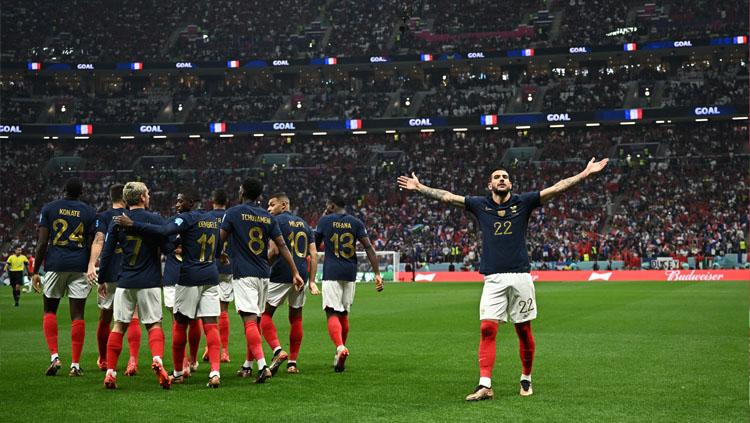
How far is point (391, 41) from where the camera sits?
7325cm

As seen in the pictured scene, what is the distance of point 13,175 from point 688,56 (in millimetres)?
53950

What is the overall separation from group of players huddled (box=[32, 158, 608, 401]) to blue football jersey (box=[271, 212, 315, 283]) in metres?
0.02

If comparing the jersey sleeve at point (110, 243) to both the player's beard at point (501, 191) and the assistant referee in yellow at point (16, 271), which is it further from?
the assistant referee in yellow at point (16, 271)

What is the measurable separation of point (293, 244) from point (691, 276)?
37.4m

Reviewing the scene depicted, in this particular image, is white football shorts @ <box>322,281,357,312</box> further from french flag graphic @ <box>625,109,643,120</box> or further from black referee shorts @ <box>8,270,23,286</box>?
french flag graphic @ <box>625,109,643,120</box>

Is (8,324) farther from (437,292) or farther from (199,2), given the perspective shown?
(199,2)

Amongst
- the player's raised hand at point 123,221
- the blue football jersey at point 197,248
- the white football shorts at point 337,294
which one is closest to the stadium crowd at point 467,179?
the white football shorts at point 337,294

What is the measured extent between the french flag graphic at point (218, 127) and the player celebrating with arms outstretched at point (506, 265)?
59738 millimetres

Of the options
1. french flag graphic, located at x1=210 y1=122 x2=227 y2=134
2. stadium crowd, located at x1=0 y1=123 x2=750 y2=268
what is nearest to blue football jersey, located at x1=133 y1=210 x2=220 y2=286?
stadium crowd, located at x1=0 y1=123 x2=750 y2=268

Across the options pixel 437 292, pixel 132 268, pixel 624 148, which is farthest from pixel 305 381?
pixel 624 148

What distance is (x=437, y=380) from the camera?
1139cm

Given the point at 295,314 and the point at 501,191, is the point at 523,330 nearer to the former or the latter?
the point at 501,191

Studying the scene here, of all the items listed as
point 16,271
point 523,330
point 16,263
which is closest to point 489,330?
point 523,330

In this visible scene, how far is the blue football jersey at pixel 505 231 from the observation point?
10086 millimetres
